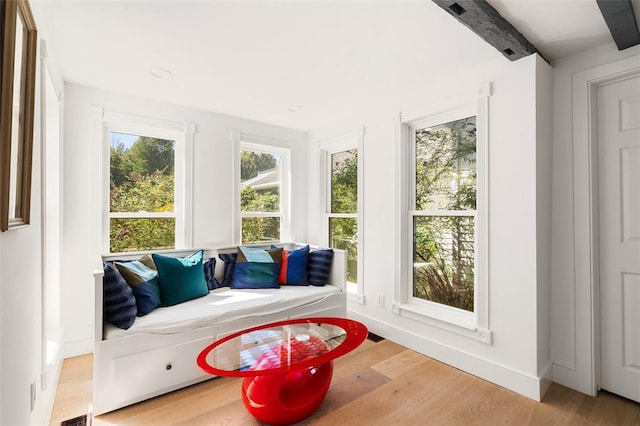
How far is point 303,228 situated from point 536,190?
8.87 feet

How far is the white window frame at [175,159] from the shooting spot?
292 centimetres

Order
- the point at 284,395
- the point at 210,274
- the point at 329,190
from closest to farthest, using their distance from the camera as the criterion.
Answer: the point at 284,395
the point at 210,274
the point at 329,190

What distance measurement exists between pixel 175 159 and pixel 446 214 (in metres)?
2.74

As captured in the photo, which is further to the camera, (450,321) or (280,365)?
(450,321)

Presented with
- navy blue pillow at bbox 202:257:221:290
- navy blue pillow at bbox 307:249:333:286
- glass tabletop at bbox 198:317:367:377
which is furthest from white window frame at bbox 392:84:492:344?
navy blue pillow at bbox 202:257:221:290

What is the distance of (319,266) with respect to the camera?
3.37 m

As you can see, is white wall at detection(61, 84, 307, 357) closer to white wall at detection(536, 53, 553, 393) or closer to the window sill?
the window sill

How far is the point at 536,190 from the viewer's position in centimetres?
Result: 216

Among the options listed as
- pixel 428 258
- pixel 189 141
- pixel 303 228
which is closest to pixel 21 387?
pixel 189 141

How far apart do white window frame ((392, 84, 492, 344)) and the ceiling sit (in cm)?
34

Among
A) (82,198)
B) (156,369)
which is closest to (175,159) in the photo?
(82,198)

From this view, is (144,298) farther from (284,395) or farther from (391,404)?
(391,404)

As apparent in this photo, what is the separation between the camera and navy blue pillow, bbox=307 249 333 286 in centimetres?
333

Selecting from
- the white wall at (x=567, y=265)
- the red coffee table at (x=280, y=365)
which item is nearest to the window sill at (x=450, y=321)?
the white wall at (x=567, y=265)
